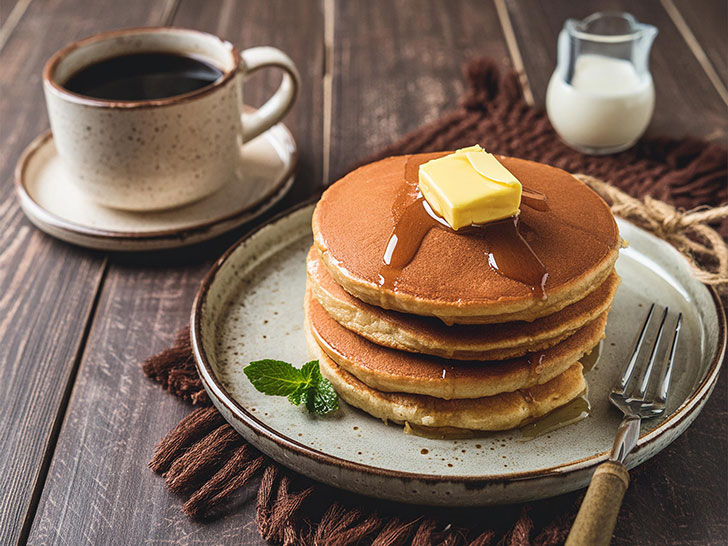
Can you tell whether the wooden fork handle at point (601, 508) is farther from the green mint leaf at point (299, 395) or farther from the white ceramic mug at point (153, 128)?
the white ceramic mug at point (153, 128)

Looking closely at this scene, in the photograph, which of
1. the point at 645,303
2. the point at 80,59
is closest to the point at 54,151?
the point at 80,59

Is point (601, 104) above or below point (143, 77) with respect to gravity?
below

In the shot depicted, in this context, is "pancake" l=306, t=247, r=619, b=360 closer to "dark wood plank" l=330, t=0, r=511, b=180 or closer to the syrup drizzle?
the syrup drizzle

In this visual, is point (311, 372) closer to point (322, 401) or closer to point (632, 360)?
point (322, 401)

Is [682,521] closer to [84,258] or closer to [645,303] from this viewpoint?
[645,303]

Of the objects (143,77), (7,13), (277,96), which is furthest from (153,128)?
(7,13)

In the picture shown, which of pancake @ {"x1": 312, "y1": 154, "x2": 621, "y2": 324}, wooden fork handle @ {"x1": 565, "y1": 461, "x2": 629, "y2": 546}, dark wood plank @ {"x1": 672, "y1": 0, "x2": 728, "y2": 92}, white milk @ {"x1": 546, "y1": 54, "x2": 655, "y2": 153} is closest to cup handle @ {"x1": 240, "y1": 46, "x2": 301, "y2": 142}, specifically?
pancake @ {"x1": 312, "y1": 154, "x2": 621, "y2": 324}
